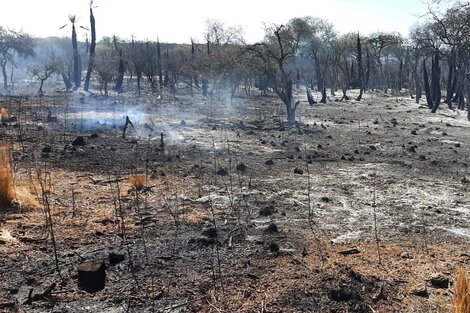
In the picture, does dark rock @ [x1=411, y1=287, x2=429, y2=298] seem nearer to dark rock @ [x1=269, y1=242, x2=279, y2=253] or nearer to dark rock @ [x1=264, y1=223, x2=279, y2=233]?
dark rock @ [x1=269, y1=242, x2=279, y2=253]

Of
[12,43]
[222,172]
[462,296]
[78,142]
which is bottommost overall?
[222,172]

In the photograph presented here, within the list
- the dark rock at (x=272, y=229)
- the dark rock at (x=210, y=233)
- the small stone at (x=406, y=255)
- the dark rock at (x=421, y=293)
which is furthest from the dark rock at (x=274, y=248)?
the dark rock at (x=421, y=293)

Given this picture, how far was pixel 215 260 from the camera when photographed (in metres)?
5.44

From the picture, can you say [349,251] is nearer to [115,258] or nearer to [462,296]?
[462,296]

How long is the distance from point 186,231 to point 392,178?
19.0ft

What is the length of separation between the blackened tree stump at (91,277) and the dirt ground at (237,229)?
3.6 inches

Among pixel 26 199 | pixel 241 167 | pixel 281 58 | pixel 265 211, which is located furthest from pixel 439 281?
pixel 281 58

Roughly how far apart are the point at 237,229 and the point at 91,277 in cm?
233

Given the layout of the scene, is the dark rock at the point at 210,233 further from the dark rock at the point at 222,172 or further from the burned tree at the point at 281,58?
the burned tree at the point at 281,58

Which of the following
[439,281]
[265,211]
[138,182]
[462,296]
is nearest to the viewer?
[462,296]

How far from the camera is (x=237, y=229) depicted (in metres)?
6.50

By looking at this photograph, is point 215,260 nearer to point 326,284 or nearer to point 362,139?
point 326,284

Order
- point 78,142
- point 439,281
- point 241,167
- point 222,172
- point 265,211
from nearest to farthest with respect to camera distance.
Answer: point 439,281, point 265,211, point 222,172, point 241,167, point 78,142

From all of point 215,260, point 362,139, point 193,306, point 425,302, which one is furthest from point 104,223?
point 362,139
